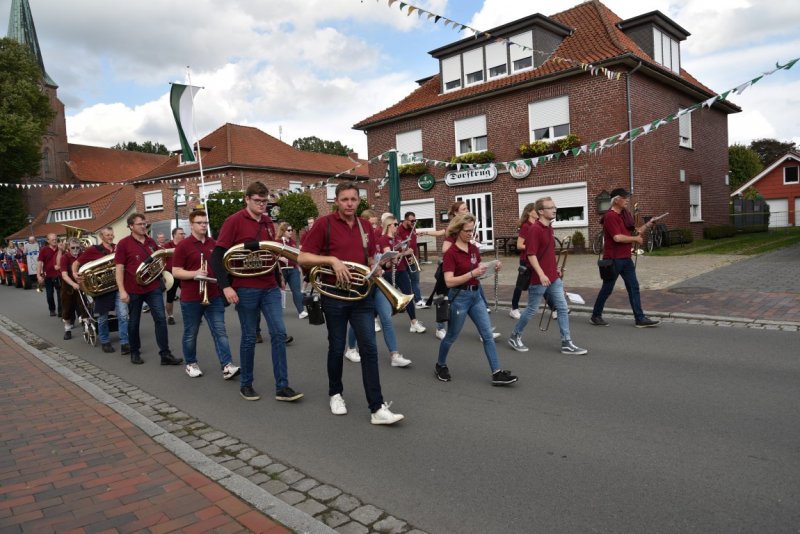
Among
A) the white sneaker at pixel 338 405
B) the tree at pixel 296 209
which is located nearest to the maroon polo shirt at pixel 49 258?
the white sneaker at pixel 338 405

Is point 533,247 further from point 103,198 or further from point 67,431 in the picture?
point 103,198

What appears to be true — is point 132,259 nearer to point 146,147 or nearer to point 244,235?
point 244,235

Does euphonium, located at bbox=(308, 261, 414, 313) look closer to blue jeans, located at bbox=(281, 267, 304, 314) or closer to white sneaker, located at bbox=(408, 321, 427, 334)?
white sneaker, located at bbox=(408, 321, 427, 334)

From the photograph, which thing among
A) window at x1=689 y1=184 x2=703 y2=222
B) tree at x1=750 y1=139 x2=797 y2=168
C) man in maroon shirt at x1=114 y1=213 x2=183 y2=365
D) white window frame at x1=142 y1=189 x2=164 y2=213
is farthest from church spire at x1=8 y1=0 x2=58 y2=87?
tree at x1=750 y1=139 x2=797 y2=168

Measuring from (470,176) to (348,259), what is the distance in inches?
776

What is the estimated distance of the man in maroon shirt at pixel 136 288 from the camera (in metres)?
7.29

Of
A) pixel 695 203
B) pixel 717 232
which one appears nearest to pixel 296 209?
pixel 695 203

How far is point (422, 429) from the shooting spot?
4.53 meters

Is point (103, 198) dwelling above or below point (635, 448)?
above

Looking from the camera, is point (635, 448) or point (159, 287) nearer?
point (635, 448)

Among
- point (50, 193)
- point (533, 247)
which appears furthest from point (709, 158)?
point (50, 193)

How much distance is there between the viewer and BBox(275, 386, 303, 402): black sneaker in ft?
17.6

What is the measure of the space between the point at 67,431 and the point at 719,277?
1166cm

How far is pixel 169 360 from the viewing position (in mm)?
7242
